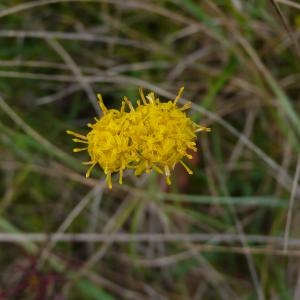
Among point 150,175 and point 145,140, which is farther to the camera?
point 150,175

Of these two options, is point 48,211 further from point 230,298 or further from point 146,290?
point 230,298

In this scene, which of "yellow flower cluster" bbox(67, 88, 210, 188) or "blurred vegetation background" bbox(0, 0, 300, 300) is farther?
"blurred vegetation background" bbox(0, 0, 300, 300)

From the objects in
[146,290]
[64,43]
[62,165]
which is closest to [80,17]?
[64,43]

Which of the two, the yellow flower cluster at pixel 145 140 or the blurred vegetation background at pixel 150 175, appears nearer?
the yellow flower cluster at pixel 145 140

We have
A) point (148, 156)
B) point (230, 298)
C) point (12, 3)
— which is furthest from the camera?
point (12, 3)

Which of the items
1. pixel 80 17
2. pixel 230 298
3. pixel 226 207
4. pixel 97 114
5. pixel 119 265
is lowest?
pixel 230 298

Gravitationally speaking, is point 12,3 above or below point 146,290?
above

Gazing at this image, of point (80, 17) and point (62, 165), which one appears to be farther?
point (80, 17)

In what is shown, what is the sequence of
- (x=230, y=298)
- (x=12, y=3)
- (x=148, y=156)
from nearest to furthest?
(x=148, y=156), (x=230, y=298), (x=12, y=3)
